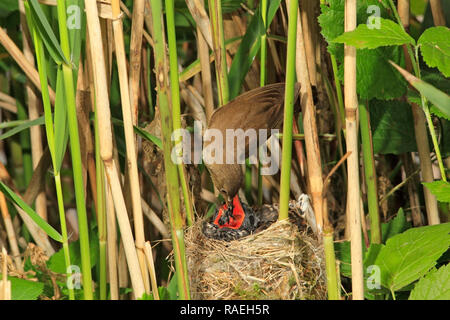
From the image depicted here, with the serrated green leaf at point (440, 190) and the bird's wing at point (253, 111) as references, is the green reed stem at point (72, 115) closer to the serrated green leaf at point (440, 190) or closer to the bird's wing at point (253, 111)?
the bird's wing at point (253, 111)

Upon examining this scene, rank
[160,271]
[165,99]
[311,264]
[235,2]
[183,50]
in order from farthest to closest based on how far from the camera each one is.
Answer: [183,50] < [160,271] < [235,2] < [311,264] < [165,99]

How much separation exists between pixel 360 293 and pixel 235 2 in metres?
0.60

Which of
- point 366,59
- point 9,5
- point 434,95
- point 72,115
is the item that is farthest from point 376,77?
point 9,5

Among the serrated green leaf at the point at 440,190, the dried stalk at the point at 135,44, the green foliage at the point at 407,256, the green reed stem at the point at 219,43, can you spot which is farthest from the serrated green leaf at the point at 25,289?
the serrated green leaf at the point at 440,190

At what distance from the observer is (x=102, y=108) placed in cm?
75

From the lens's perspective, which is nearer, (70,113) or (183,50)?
(70,113)

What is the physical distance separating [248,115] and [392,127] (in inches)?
14.0

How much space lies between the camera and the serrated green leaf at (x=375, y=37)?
0.68m

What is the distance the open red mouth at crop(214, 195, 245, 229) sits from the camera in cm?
107

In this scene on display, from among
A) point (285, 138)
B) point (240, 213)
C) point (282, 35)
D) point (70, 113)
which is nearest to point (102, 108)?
point (70, 113)

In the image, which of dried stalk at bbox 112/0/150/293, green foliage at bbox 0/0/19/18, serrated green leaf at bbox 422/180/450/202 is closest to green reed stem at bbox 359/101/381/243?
serrated green leaf at bbox 422/180/450/202

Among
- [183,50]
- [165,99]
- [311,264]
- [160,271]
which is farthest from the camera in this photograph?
[183,50]

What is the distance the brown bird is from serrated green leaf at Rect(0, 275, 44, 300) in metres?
0.37
